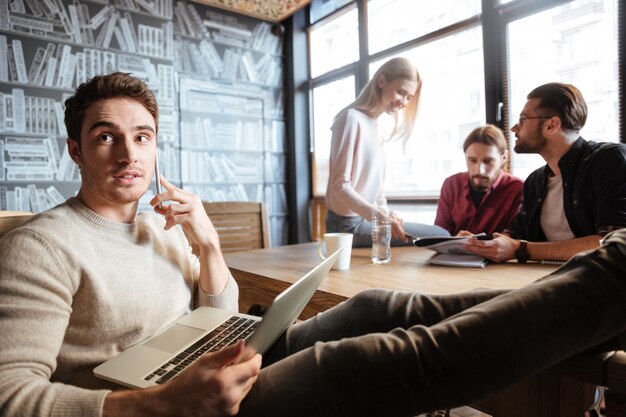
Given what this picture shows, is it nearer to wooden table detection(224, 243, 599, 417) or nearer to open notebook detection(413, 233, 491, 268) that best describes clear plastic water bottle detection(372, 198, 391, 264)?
wooden table detection(224, 243, 599, 417)

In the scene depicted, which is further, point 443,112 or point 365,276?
point 443,112

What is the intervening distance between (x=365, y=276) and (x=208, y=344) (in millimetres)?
518

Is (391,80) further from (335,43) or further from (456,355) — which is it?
(335,43)

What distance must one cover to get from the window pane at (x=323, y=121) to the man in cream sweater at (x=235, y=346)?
12.2 ft

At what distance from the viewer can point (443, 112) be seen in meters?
3.45

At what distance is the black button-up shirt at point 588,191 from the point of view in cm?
135

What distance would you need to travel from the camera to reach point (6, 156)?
3.18 meters

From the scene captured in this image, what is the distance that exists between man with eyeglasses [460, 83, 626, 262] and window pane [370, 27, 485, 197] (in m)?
1.49

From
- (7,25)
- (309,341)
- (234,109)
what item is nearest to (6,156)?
(7,25)

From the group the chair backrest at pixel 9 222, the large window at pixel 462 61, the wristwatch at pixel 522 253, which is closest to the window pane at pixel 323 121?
the large window at pixel 462 61

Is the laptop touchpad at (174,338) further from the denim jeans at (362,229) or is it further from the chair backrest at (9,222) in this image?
the denim jeans at (362,229)

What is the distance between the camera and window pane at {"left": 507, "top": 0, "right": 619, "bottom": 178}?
8.04 ft

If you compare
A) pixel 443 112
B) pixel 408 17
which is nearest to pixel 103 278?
pixel 443 112

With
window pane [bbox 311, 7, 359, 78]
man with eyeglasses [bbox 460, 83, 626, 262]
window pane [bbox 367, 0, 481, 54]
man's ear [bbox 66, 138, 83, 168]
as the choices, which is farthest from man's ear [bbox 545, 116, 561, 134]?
window pane [bbox 311, 7, 359, 78]
